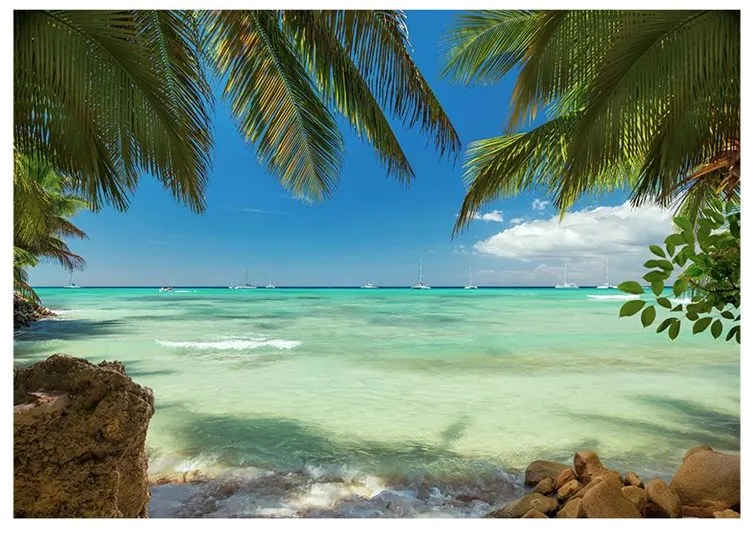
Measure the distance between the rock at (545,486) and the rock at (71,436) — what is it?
6.09 ft

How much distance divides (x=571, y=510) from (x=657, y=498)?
35 centimetres

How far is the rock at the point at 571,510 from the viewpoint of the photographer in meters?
1.75

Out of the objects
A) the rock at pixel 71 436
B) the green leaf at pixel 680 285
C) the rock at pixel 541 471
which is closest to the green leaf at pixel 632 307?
the green leaf at pixel 680 285

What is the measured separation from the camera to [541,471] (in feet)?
7.92

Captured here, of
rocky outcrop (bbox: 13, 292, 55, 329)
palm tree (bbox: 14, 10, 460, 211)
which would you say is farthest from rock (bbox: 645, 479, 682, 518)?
rocky outcrop (bbox: 13, 292, 55, 329)

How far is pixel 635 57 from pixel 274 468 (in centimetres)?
279

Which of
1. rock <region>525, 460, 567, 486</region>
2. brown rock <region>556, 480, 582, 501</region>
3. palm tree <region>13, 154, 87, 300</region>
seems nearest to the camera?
brown rock <region>556, 480, 582, 501</region>

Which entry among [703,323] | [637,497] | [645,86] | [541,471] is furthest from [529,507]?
[645,86]

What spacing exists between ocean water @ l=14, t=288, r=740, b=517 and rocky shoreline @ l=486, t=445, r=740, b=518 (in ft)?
1.19

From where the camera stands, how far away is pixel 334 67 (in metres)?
2.08

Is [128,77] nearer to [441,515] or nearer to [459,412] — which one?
[441,515]

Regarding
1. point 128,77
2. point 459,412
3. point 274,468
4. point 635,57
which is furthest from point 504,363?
point 128,77

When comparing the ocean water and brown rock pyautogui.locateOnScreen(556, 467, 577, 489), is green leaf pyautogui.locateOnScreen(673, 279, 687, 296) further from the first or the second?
the ocean water

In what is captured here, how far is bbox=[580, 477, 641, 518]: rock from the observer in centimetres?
164
